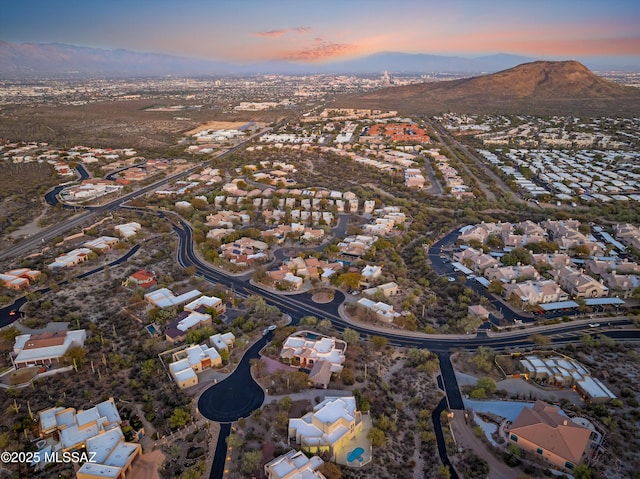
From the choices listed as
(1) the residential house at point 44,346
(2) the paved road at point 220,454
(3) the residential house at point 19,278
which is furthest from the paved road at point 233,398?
(3) the residential house at point 19,278

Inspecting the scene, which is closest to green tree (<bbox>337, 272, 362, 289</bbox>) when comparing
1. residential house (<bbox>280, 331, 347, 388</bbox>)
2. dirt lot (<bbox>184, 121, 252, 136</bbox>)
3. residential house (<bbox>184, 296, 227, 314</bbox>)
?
residential house (<bbox>280, 331, 347, 388</bbox>)

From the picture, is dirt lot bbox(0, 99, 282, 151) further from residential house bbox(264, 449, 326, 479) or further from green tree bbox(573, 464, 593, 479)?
green tree bbox(573, 464, 593, 479)

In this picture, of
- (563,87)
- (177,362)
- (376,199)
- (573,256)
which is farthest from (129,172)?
(563,87)

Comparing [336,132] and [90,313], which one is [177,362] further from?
[336,132]

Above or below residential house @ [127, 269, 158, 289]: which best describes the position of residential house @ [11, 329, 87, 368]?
above

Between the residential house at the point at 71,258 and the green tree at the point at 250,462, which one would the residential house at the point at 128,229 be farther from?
the green tree at the point at 250,462

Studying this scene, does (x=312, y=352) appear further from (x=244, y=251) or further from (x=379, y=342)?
(x=244, y=251)
